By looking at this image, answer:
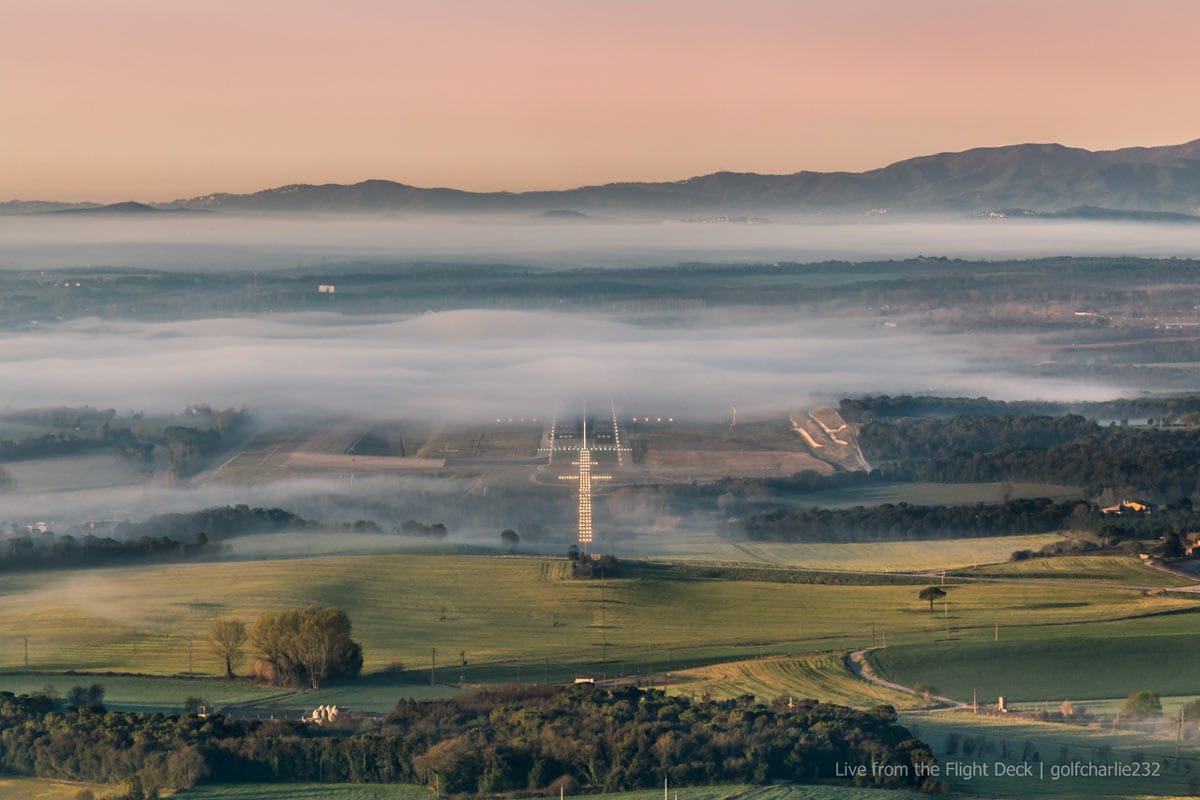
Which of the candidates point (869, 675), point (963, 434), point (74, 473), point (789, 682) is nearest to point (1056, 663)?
point (869, 675)

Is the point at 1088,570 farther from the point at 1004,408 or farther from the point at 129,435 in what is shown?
the point at 129,435

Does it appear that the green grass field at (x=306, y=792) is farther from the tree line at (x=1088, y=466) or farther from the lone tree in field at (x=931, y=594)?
the tree line at (x=1088, y=466)

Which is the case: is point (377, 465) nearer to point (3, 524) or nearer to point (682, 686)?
point (3, 524)

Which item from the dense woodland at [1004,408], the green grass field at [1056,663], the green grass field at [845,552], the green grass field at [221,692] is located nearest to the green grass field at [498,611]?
the green grass field at [221,692]

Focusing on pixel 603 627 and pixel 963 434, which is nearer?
pixel 603 627

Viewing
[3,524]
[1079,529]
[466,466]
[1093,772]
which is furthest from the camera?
[466,466]

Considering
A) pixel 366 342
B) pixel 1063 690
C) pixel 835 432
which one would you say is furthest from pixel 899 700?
pixel 366 342
